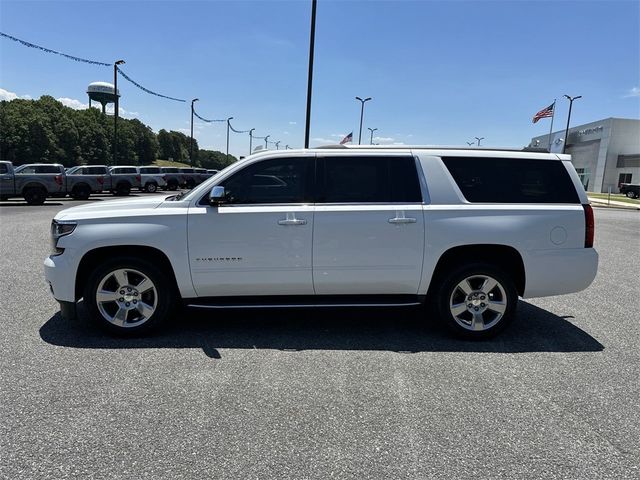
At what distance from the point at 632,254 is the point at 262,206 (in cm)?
944

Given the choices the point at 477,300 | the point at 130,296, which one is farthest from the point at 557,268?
the point at 130,296

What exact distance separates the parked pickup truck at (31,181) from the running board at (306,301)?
61.7 ft

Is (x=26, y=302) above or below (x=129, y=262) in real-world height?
below

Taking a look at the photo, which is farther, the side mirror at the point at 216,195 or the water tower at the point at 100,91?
the water tower at the point at 100,91

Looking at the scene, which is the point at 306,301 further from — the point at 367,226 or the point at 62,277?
the point at 62,277

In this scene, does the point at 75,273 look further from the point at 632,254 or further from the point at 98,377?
the point at 632,254

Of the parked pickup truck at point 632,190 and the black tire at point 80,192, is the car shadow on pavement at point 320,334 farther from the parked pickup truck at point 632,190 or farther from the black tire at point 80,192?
the parked pickup truck at point 632,190

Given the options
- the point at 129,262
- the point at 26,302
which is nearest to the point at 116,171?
the point at 26,302

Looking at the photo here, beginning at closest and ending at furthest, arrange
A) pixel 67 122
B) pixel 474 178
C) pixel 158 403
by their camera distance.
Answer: pixel 158 403, pixel 474 178, pixel 67 122

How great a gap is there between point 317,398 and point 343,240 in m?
1.55

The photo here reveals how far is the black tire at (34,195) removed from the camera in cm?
1936

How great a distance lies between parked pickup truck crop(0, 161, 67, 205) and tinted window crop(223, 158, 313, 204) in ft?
62.0

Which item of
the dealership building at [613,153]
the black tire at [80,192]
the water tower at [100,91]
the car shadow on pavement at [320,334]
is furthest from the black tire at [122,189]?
the water tower at [100,91]

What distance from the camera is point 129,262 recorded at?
4246 mm
